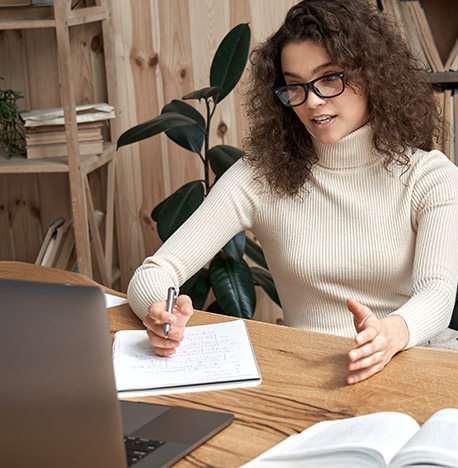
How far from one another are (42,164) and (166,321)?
140 cm

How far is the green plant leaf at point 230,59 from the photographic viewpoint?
2346mm

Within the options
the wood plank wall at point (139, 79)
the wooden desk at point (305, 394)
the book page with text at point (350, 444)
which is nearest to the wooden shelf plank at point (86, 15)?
the wood plank wall at point (139, 79)

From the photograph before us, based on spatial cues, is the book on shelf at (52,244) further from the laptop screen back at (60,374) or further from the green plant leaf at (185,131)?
the laptop screen back at (60,374)

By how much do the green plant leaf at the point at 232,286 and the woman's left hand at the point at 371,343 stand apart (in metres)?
1.11

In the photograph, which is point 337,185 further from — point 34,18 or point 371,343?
point 34,18

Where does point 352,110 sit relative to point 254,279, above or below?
above

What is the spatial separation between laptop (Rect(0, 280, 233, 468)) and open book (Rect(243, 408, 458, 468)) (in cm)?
21

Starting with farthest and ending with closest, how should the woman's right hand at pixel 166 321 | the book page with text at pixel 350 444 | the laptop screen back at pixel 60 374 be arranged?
the woman's right hand at pixel 166 321 < the book page with text at pixel 350 444 < the laptop screen back at pixel 60 374

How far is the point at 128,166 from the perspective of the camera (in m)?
2.87

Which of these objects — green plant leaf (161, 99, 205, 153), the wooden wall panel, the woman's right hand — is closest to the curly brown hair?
the woman's right hand

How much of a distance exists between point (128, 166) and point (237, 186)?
1.26 m

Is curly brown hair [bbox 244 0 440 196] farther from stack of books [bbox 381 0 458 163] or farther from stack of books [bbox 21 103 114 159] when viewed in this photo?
stack of books [bbox 21 103 114 159]

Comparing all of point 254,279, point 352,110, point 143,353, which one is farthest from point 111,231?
point 143,353

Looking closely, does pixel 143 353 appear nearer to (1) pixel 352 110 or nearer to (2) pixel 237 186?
(2) pixel 237 186
